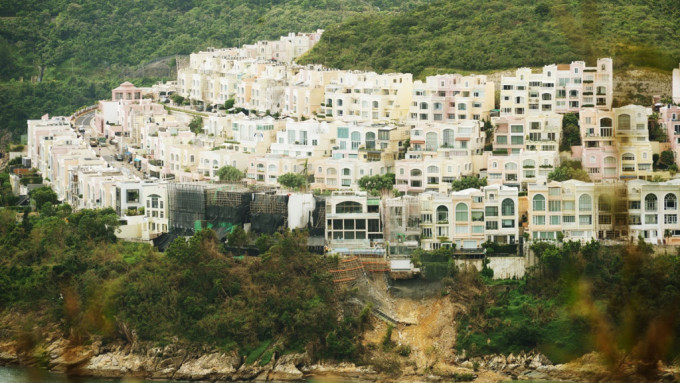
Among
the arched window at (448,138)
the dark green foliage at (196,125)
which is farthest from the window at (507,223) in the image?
the dark green foliage at (196,125)

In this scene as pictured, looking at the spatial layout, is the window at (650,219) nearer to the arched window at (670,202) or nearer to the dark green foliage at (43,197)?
the arched window at (670,202)

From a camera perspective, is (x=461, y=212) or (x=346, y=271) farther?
(x=461, y=212)

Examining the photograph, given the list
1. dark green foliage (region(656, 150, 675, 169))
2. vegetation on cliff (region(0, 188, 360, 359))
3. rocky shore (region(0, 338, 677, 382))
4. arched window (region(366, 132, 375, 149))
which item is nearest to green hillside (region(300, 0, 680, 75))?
dark green foliage (region(656, 150, 675, 169))

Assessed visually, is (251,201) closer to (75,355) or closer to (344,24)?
(75,355)

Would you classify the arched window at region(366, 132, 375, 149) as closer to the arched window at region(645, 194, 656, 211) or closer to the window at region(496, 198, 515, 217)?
the window at region(496, 198, 515, 217)

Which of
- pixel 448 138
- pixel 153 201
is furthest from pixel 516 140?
pixel 153 201

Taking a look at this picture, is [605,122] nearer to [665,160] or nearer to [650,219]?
[665,160]

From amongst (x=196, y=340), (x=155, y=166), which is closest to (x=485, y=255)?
(x=196, y=340)
